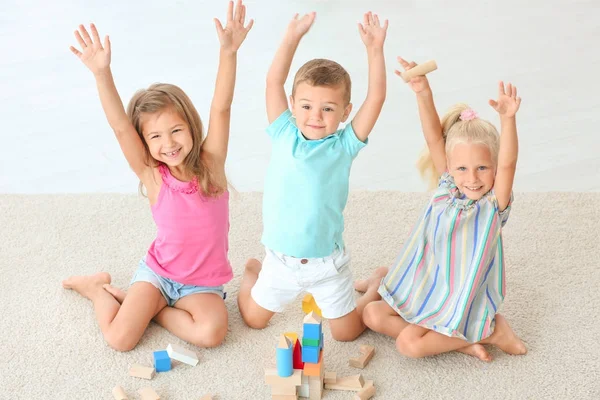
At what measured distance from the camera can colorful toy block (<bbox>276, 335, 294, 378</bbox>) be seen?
5.22 feet

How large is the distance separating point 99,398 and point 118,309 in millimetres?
267

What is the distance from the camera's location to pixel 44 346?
1.82 m

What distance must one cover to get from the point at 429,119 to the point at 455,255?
29 cm

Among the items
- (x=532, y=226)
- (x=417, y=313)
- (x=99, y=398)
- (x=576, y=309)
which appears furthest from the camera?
(x=532, y=226)

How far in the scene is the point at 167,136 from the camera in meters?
1.78

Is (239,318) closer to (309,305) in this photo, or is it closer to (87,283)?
(309,305)

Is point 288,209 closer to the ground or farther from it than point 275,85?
closer to the ground

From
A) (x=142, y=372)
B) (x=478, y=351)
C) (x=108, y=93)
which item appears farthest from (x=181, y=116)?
(x=478, y=351)

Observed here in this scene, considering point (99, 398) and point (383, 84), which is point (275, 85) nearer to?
point (383, 84)

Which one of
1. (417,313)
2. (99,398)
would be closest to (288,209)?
(417,313)

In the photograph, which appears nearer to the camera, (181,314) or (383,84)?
(383,84)

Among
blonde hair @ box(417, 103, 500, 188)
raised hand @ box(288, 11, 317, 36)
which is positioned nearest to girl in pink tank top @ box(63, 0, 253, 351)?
raised hand @ box(288, 11, 317, 36)

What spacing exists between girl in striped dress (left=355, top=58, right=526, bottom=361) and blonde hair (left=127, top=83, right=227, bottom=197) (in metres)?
0.44

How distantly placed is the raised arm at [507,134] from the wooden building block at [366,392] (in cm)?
46
